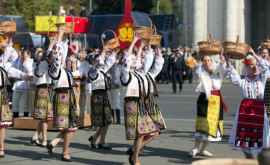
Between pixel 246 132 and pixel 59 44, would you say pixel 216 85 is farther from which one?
pixel 59 44

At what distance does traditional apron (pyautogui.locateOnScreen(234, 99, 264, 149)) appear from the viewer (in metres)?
12.4

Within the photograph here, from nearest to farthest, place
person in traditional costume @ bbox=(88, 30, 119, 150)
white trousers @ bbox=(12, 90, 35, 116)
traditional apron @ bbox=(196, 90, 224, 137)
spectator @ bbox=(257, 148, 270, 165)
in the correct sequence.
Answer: spectator @ bbox=(257, 148, 270, 165) → traditional apron @ bbox=(196, 90, 224, 137) → person in traditional costume @ bbox=(88, 30, 119, 150) → white trousers @ bbox=(12, 90, 35, 116)

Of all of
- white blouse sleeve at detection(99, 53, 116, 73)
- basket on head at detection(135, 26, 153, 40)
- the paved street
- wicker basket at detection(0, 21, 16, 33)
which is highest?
wicker basket at detection(0, 21, 16, 33)

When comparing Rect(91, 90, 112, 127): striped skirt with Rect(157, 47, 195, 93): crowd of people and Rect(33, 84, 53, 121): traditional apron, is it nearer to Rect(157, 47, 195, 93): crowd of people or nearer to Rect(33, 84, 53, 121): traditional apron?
Rect(33, 84, 53, 121): traditional apron

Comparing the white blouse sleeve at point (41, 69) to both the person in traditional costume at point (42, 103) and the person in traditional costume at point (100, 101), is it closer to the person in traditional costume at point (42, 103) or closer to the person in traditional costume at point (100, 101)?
the person in traditional costume at point (42, 103)

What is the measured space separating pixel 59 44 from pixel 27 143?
3.12 m

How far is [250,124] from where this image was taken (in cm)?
1249

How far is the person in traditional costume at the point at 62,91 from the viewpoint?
13.5 m

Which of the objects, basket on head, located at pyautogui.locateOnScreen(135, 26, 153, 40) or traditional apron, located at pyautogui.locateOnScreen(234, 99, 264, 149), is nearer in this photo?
traditional apron, located at pyautogui.locateOnScreen(234, 99, 264, 149)

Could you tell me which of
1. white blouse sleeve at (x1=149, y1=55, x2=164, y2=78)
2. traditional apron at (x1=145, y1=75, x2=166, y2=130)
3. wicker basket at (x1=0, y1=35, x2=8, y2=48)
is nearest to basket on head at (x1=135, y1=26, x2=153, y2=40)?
white blouse sleeve at (x1=149, y1=55, x2=164, y2=78)

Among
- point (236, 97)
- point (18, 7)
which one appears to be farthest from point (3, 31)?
point (18, 7)

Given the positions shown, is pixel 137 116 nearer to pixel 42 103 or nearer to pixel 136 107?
pixel 136 107

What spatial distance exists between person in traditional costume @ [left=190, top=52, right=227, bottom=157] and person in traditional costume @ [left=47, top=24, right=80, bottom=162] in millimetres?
2112

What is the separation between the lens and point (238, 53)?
1293 cm
